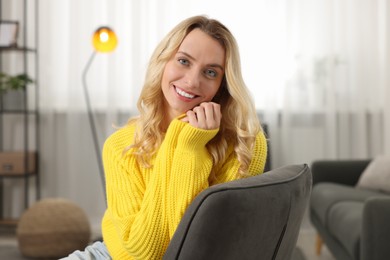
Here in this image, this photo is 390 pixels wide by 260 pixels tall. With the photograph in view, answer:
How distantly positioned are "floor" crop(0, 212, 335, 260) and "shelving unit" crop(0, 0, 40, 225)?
0.35ft

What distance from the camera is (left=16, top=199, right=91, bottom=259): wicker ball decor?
12.7 feet

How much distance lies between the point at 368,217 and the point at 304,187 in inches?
49.9

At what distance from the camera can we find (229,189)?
113cm

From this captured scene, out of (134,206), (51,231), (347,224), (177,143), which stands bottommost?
(51,231)

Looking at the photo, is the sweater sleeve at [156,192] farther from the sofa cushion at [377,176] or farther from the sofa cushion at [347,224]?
the sofa cushion at [377,176]

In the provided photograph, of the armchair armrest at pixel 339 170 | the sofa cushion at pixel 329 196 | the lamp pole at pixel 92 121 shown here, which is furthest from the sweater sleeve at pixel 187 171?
the lamp pole at pixel 92 121

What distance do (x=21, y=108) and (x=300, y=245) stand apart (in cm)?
233

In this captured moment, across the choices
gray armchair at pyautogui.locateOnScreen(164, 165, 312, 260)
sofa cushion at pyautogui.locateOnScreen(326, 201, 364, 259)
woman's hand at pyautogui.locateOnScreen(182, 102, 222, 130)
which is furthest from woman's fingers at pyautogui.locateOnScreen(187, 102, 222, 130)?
sofa cushion at pyautogui.locateOnScreen(326, 201, 364, 259)

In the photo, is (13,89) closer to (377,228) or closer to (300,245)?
(300,245)

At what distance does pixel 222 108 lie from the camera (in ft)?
5.29

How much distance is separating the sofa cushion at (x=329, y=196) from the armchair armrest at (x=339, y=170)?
13 centimetres

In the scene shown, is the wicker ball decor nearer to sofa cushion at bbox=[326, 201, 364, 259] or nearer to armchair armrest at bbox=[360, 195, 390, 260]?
sofa cushion at bbox=[326, 201, 364, 259]

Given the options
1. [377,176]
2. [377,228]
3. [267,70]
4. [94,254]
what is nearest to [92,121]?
[267,70]

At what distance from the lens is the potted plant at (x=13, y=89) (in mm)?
4727
